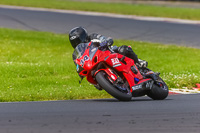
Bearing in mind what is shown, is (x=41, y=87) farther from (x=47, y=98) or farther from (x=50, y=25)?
(x=50, y=25)

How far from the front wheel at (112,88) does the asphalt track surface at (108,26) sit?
12.0 metres

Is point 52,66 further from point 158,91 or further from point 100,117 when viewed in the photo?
point 100,117

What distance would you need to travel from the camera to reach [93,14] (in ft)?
96.9

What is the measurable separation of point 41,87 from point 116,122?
4635 millimetres

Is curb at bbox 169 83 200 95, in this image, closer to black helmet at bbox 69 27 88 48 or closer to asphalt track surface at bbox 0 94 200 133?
asphalt track surface at bbox 0 94 200 133

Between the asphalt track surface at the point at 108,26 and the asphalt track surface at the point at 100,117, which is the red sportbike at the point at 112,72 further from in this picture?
the asphalt track surface at the point at 108,26

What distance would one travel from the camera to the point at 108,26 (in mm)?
24641

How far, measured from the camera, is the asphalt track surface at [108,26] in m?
22.0

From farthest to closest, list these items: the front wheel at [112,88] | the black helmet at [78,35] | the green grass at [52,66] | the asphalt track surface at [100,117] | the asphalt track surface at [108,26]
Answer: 1. the asphalt track surface at [108,26]
2. the green grass at [52,66]
3. the black helmet at [78,35]
4. the front wheel at [112,88]
5. the asphalt track surface at [100,117]

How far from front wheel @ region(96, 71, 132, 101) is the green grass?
6.03 ft

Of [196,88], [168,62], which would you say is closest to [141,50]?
[168,62]

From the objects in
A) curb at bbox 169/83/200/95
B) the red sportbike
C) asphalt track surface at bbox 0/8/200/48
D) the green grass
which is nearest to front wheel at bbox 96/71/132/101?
the red sportbike

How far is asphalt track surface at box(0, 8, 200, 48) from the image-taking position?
22.0 m

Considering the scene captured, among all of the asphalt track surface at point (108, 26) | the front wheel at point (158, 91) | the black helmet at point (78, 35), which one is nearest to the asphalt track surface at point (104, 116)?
the front wheel at point (158, 91)
